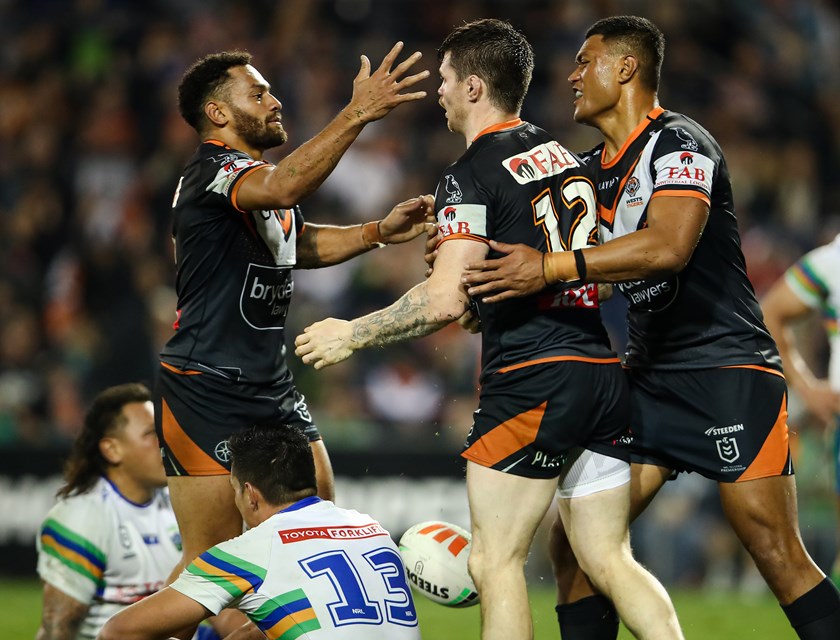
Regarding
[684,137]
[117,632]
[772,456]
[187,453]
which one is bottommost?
[117,632]

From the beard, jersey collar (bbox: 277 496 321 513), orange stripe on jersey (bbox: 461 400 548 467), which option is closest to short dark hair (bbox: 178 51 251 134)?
the beard

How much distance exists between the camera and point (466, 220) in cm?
493

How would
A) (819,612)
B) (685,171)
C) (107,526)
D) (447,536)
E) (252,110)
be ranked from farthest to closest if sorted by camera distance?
(107,526) → (252,110) → (447,536) → (819,612) → (685,171)

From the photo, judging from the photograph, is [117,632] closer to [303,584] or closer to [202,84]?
[303,584]

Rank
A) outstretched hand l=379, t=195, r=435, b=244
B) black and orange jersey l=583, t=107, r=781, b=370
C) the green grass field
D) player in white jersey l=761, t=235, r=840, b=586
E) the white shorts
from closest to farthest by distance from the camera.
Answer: the white shorts, black and orange jersey l=583, t=107, r=781, b=370, outstretched hand l=379, t=195, r=435, b=244, player in white jersey l=761, t=235, r=840, b=586, the green grass field

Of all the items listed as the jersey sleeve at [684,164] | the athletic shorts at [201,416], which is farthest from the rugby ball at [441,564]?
the jersey sleeve at [684,164]

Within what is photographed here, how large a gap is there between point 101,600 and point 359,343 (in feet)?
8.25

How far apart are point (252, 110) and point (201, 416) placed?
1475 millimetres

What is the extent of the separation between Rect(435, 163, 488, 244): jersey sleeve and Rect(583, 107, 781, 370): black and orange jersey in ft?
2.54

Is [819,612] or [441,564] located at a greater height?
[441,564]

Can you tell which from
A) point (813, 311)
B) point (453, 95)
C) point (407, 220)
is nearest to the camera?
point (453, 95)

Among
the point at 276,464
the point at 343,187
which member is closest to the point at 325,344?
the point at 276,464

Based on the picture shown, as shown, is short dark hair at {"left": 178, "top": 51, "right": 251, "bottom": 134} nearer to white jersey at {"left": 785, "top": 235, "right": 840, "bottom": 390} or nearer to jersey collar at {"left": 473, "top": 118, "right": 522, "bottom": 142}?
jersey collar at {"left": 473, "top": 118, "right": 522, "bottom": 142}

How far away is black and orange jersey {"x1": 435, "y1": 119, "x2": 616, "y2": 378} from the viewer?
498cm
